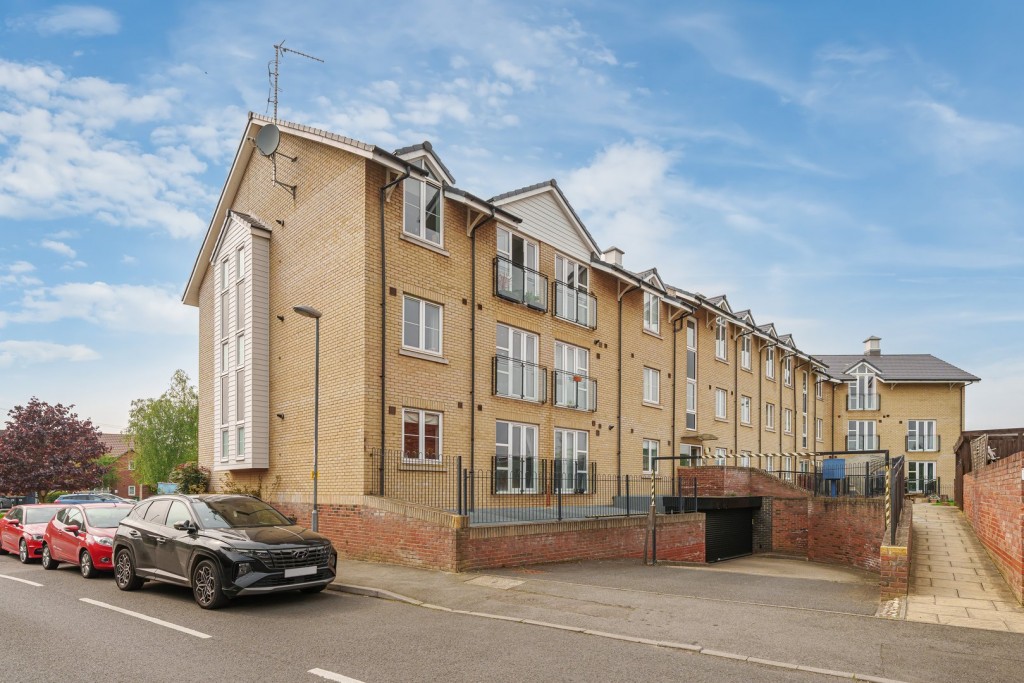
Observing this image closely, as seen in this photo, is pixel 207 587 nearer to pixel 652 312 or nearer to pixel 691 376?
pixel 652 312

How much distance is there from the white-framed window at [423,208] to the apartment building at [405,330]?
5cm

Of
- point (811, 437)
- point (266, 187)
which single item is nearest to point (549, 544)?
point (266, 187)

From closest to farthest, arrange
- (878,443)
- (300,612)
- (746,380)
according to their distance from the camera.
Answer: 1. (300,612)
2. (746,380)
3. (878,443)

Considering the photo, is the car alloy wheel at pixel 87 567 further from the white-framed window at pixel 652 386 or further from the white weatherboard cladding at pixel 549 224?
the white-framed window at pixel 652 386

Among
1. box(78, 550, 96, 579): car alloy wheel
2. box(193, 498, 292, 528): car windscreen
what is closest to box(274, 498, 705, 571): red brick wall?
box(193, 498, 292, 528): car windscreen

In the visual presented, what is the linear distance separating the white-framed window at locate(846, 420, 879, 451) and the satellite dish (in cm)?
4086

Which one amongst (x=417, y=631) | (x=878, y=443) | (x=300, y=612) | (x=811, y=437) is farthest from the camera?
(x=878, y=443)

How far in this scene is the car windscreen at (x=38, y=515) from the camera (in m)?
16.6

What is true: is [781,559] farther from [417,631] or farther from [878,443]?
[878,443]

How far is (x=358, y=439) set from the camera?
52.1 ft

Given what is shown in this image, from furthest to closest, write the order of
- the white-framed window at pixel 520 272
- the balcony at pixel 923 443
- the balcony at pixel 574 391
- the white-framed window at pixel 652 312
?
the balcony at pixel 923 443 → the white-framed window at pixel 652 312 → the balcony at pixel 574 391 → the white-framed window at pixel 520 272

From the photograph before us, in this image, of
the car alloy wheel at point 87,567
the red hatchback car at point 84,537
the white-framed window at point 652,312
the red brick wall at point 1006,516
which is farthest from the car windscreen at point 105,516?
the white-framed window at point 652,312

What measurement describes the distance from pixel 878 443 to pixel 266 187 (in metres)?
41.1

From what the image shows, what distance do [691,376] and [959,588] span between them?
1856cm
